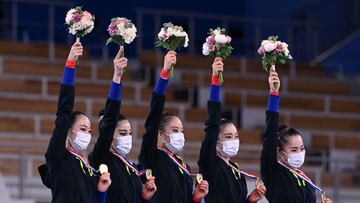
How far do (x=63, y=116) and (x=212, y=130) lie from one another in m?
1.28

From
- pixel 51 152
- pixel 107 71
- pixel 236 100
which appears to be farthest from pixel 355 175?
pixel 51 152

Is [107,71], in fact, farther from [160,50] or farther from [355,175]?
[355,175]

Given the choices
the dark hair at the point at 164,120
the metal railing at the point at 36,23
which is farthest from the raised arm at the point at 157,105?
the metal railing at the point at 36,23

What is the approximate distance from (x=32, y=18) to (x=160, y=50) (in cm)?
218

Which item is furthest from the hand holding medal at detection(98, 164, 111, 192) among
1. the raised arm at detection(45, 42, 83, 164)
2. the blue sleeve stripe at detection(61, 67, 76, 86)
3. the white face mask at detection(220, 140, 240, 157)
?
the white face mask at detection(220, 140, 240, 157)

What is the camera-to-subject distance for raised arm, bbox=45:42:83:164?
27.9 feet

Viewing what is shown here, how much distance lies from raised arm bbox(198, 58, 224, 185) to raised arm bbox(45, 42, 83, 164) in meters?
1.21

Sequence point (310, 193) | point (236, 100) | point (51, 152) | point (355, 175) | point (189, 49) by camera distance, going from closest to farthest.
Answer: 1. point (51, 152)
2. point (310, 193)
3. point (355, 175)
4. point (236, 100)
5. point (189, 49)

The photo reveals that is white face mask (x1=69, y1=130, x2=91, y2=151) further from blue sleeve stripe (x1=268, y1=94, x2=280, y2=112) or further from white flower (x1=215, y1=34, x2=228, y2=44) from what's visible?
blue sleeve stripe (x1=268, y1=94, x2=280, y2=112)

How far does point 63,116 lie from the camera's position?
27.9ft

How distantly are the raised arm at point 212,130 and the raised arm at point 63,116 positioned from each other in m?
1.21

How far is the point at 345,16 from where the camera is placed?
18.2m

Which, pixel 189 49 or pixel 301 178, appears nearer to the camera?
pixel 301 178

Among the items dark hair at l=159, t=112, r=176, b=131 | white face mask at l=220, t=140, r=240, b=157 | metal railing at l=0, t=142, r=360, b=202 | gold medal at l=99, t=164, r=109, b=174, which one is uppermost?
→ dark hair at l=159, t=112, r=176, b=131
